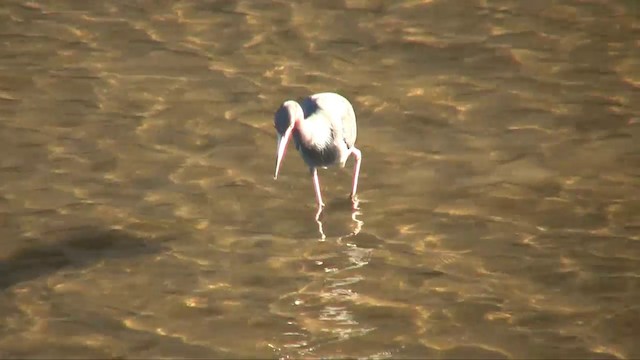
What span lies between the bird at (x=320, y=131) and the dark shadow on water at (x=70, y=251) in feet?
3.35

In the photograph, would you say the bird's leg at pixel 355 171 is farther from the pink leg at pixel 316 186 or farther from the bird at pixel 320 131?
the pink leg at pixel 316 186

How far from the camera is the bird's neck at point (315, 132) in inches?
314

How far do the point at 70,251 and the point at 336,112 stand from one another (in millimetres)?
1942

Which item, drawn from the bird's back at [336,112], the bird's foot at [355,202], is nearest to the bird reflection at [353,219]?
the bird's foot at [355,202]

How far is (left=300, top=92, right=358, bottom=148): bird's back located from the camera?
826 centimetres

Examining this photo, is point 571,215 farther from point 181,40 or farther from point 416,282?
point 181,40

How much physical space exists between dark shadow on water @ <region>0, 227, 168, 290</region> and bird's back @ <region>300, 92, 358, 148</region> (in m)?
1.33

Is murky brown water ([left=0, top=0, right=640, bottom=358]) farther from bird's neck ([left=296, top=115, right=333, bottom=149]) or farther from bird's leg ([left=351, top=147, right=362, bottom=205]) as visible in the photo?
bird's neck ([left=296, top=115, right=333, bottom=149])

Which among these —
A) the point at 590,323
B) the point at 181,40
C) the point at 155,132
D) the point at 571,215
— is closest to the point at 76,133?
the point at 155,132

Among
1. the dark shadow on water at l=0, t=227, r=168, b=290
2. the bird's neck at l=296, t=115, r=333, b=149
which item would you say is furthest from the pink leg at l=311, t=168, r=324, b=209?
the dark shadow on water at l=0, t=227, r=168, b=290

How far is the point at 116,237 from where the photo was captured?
26.0 ft

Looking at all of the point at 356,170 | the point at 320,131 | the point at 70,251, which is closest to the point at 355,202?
the point at 356,170

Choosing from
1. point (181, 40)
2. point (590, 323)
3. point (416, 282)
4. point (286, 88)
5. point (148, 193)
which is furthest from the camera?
point (181, 40)

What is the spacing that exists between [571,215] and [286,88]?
9.58ft
